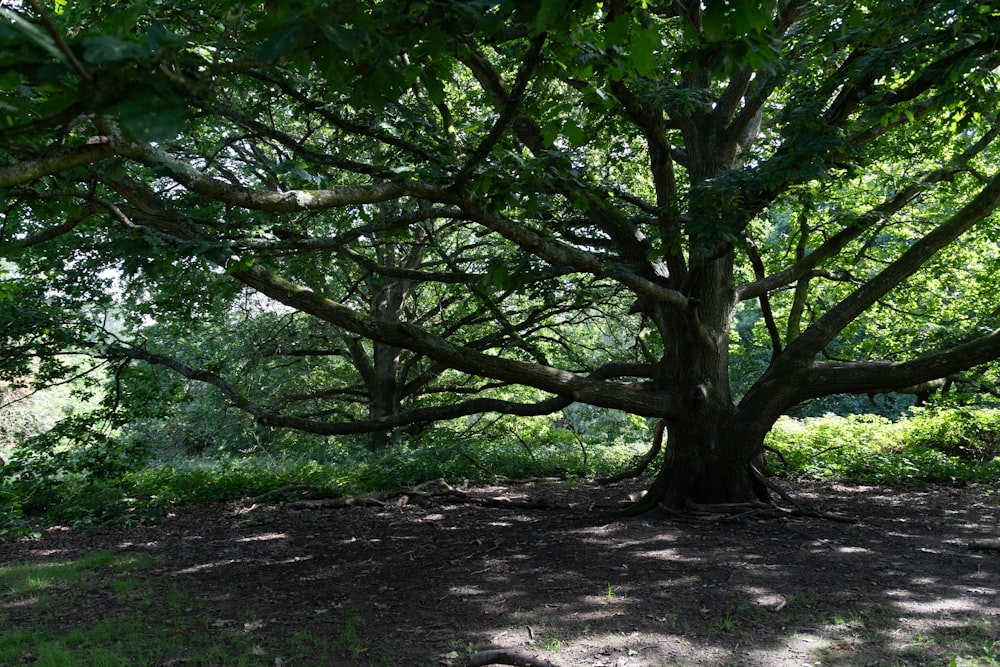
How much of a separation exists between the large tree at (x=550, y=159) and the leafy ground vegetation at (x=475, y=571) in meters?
1.40

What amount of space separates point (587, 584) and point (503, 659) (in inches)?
64.4

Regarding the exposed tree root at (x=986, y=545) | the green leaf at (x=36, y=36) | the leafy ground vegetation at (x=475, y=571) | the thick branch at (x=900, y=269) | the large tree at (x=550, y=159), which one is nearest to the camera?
the green leaf at (x=36, y=36)

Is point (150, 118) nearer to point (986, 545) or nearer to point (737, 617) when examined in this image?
point (737, 617)

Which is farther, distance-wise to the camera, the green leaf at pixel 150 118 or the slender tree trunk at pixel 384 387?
the slender tree trunk at pixel 384 387

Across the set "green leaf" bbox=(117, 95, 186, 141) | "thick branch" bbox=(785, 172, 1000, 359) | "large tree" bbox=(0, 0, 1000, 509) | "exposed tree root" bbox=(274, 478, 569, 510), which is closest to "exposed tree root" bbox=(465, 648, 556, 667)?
"large tree" bbox=(0, 0, 1000, 509)

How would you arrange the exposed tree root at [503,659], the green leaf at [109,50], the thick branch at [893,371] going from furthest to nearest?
1. the thick branch at [893,371]
2. the exposed tree root at [503,659]
3. the green leaf at [109,50]

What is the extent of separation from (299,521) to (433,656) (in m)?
5.53

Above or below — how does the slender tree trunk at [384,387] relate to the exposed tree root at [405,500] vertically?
above

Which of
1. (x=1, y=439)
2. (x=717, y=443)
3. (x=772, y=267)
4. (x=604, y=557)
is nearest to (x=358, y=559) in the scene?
(x=604, y=557)

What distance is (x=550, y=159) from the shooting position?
4863 millimetres

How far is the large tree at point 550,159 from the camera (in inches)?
97.3

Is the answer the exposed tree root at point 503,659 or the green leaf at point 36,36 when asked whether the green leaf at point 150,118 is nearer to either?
the green leaf at point 36,36

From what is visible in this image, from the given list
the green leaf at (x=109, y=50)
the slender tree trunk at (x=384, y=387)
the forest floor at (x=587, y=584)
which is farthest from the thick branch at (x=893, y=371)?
the slender tree trunk at (x=384, y=387)

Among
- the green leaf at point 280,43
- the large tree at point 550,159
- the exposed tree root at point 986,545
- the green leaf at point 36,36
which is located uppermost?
the large tree at point 550,159
